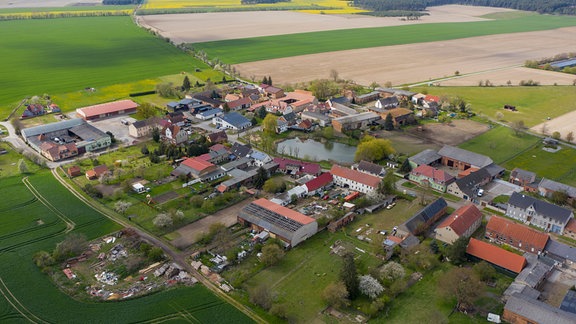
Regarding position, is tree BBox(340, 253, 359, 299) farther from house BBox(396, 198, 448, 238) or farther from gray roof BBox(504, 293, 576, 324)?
gray roof BBox(504, 293, 576, 324)

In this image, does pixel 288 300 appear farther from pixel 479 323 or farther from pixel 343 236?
pixel 479 323

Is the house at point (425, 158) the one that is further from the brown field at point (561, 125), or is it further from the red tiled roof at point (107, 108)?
the red tiled roof at point (107, 108)

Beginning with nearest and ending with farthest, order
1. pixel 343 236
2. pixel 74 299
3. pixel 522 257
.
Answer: pixel 74 299 → pixel 522 257 → pixel 343 236

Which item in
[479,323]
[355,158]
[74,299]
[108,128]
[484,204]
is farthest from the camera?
[108,128]

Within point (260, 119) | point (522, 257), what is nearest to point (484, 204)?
point (522, 257)

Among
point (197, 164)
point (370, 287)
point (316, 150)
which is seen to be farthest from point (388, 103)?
point (370, 287)

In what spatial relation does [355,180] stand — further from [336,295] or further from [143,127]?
[143,127]

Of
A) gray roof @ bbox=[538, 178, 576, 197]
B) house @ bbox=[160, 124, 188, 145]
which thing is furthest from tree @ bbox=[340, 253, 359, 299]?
house @ bbox=[160, 124, 188, 145]

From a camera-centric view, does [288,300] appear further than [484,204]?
No
